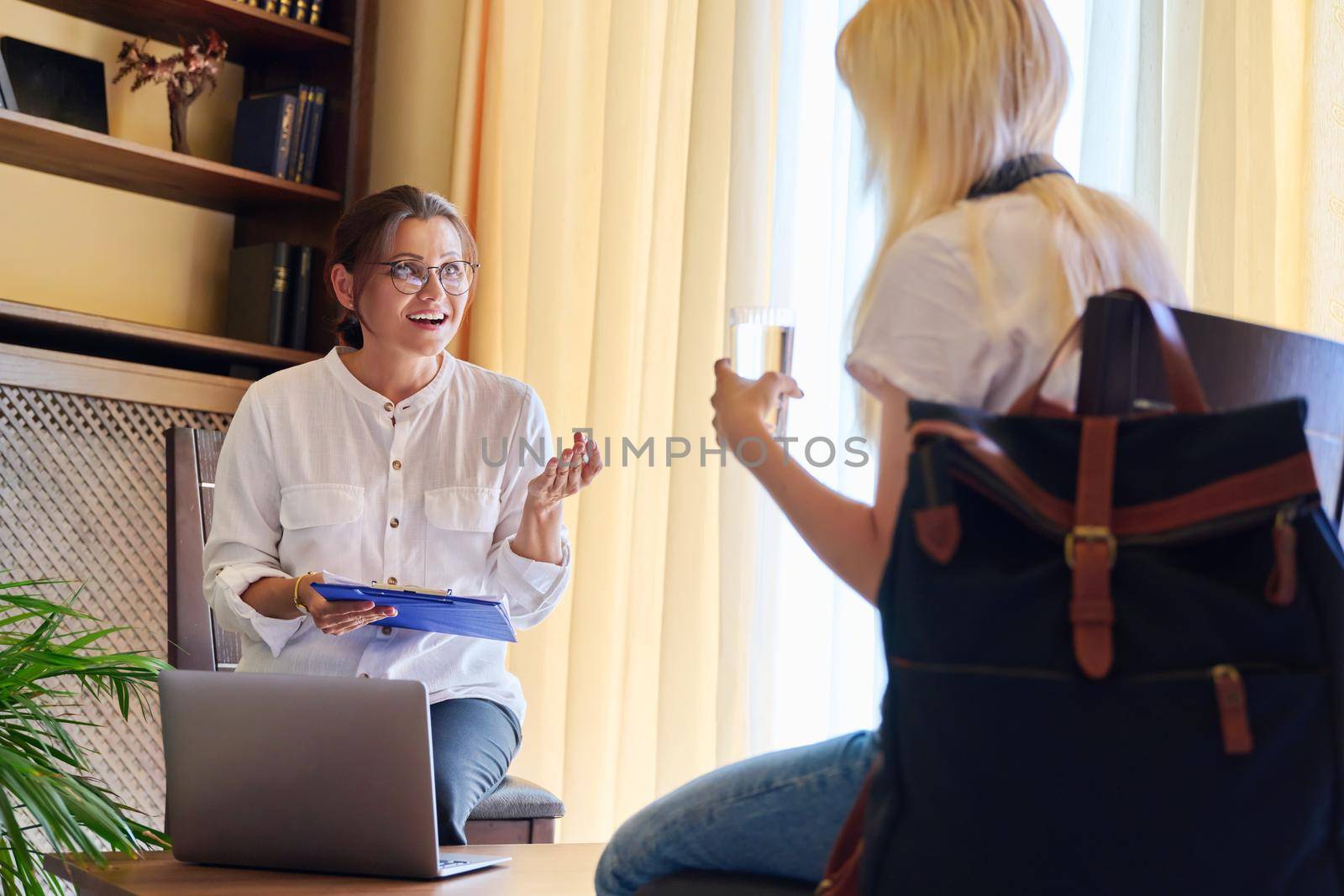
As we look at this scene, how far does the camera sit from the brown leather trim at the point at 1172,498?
76 centimetres

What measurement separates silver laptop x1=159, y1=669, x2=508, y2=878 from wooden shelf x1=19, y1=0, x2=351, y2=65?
224 centimetres

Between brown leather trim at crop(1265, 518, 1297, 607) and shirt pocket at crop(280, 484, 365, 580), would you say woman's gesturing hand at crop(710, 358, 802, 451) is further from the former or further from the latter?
shirt pocket at crop(280, 484, 365, 580)

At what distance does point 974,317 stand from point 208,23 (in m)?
2.76

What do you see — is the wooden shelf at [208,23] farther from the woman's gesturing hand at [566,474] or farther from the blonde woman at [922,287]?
the blonde woman at [922,287]

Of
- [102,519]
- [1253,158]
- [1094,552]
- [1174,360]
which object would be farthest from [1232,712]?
[102,519]

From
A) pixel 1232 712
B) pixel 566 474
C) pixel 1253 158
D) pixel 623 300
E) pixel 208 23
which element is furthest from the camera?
pixel 208 23

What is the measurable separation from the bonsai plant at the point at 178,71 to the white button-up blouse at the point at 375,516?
129 cm

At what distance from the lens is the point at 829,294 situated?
7.79 feet

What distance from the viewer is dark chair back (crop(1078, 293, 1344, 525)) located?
84cm

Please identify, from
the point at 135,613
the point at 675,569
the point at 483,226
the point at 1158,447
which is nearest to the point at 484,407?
the point at 675,569

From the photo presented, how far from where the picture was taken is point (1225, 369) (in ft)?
2.97

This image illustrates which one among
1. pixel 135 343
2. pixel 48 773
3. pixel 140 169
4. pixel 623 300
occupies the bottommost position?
pixel 48 773

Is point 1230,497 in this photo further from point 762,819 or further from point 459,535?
point 459,535

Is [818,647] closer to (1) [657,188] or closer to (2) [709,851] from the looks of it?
(1) [657,188]
